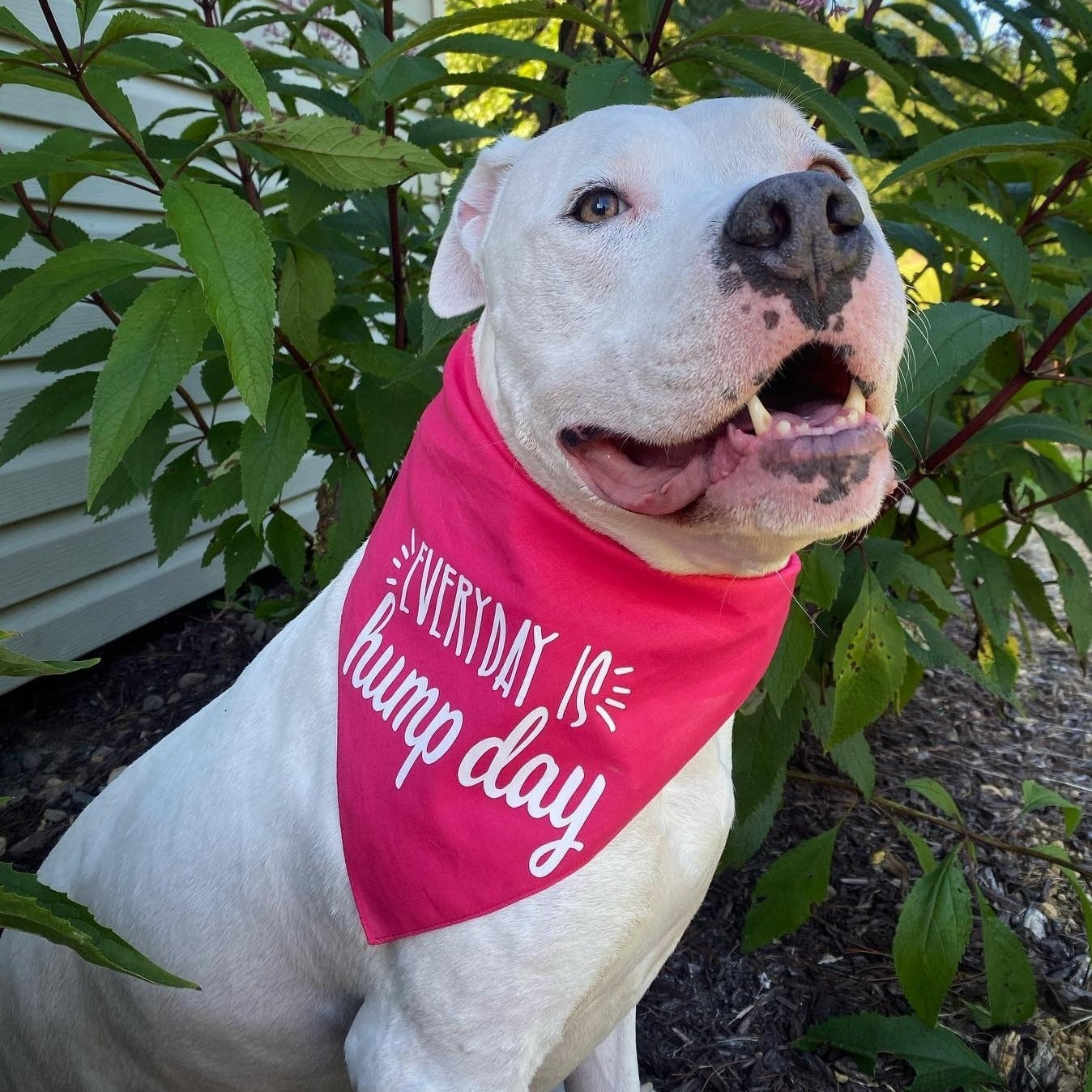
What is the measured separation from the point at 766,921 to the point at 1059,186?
1759mm

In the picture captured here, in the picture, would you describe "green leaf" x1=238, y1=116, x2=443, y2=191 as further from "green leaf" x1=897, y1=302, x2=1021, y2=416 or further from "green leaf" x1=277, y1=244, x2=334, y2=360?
"green leaf" x1=897, y1=302, x2=1021, y2=416

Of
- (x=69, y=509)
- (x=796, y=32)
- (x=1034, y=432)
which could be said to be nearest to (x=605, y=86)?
(x=796, y=32)

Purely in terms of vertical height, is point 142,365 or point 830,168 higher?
point 830,168

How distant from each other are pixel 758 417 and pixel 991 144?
72 cm

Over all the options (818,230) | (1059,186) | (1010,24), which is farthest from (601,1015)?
(1010,24)

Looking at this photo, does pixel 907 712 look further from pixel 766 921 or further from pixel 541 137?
pixel 541 137

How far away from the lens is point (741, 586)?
153cm

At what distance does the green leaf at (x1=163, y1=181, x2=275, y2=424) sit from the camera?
1.15 meters

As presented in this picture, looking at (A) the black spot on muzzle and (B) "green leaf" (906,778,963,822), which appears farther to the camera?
(B) "green leaf" (906,778,963,822)

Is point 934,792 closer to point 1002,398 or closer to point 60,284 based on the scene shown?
point 1002,398

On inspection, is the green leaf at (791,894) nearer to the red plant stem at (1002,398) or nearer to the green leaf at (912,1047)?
the green leaf at (912,1047)

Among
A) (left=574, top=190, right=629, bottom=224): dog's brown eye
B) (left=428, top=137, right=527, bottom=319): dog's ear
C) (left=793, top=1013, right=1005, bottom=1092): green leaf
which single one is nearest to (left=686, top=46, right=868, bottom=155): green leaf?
(left=428, top=137, right=527, bottom=319): dog's ear

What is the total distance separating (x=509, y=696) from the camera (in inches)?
57.8

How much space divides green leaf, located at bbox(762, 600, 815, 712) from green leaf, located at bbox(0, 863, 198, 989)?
4.04 feet
